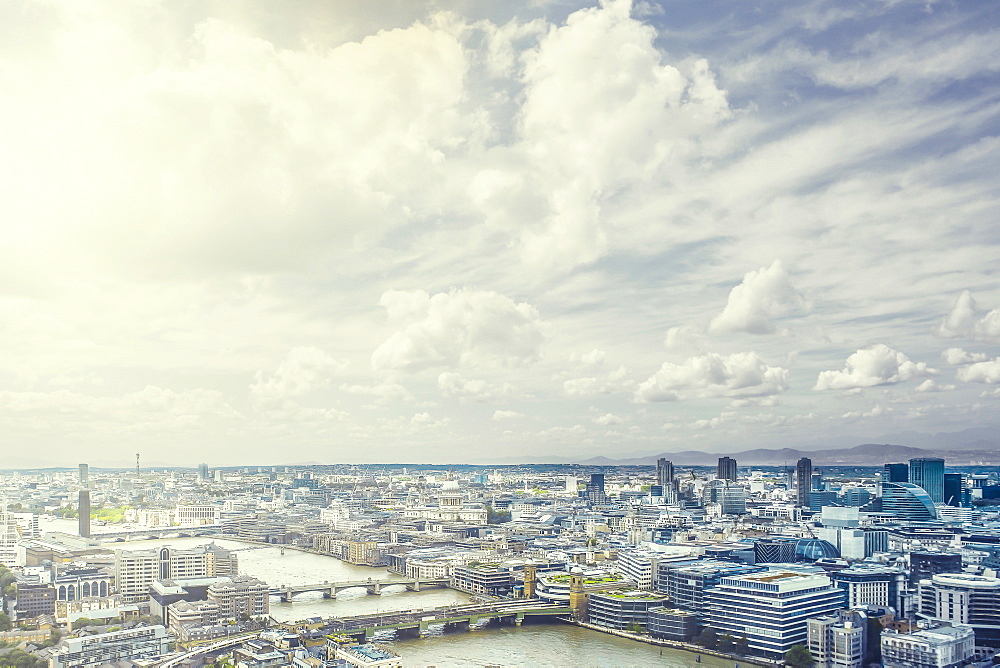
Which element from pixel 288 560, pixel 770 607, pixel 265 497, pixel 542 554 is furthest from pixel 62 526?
pixel 770 607

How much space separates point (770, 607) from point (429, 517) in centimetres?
1770

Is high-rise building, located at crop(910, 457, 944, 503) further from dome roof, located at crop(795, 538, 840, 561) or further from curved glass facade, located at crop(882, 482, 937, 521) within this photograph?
dome roof, located at crop(795, 538, 840, 561)

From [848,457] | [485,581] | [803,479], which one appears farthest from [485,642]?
[848,457]

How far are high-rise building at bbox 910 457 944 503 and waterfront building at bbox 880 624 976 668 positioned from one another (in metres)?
20.8

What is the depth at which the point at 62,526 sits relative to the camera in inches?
918

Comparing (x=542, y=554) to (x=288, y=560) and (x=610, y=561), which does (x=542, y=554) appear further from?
(x=288, y=560)

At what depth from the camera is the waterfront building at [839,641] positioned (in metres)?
9.85

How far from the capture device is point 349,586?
15.3 metres

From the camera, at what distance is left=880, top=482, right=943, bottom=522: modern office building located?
23672 mm

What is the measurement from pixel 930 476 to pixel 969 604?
20.0 m

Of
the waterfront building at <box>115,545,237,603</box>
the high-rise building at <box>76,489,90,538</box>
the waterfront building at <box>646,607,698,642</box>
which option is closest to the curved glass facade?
the waterfront building at <box>646,607,698,642</box>

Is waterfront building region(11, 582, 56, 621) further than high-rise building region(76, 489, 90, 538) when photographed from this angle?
No

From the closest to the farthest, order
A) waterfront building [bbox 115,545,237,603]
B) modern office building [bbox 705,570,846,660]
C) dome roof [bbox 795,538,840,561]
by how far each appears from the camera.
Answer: modern office building [bbox 705,570,846,660] < waterfront building [bbox 115,545,237,603] < dome roof [bbox 795,538,840,561]

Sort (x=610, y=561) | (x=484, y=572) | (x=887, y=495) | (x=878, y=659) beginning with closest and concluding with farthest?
(x=878, y=659) → (x=484, y=572) → (x=610, y=561) → (x=887, y=495)
